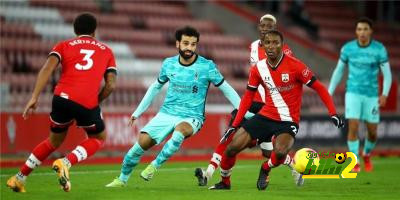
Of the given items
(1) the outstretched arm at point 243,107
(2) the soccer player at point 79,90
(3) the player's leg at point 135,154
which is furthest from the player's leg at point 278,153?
(2) the soccer player at point 79,90

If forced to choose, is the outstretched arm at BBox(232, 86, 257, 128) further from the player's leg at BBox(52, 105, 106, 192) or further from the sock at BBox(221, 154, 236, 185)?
the player's leg at BBox(52, 105, 106, 192)

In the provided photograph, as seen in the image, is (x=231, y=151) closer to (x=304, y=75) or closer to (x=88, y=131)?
(x=304, y=75)

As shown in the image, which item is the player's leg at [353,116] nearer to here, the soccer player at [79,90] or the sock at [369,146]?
the sock at [369,146]

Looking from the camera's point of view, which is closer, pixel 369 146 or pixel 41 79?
pixel 41 79

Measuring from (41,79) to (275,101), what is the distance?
3018 mm

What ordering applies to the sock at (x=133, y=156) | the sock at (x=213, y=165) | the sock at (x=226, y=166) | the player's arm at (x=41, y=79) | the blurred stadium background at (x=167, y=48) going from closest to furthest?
the player's arm at (x=41, y=79) → the sock at (x=133, y=156) → the sock at (x=226, y=166) → the sock at (x=213, y=165) → the blurred stadium background at (x=167, y=48)

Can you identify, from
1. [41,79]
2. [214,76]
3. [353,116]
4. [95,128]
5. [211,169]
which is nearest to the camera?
[41,79]

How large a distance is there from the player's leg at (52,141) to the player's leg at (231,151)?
209cm

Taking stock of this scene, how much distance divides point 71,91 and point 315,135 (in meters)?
12.8

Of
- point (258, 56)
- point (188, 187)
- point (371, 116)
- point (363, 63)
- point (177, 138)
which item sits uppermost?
point (258, 56)

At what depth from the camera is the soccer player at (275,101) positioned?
1138 centimetres

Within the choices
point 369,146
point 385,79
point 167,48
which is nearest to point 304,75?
point 385,79

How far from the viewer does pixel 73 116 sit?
10.6 meters

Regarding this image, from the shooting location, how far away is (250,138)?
11.4 meters
